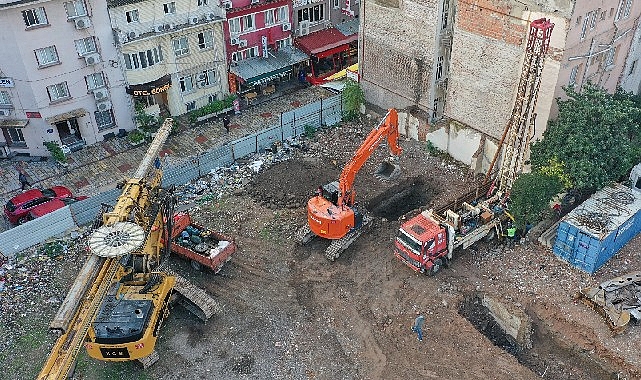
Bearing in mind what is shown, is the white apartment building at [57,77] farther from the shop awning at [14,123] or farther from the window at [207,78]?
the window at [207,78]

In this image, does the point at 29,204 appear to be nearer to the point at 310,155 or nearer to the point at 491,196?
the point at 310,155

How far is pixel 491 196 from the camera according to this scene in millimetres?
30719

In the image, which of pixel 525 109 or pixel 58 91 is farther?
pixel 58 91

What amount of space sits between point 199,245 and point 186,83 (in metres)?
16.4

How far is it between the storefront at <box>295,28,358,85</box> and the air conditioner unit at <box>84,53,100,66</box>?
15.4 m

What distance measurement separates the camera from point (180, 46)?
38.9 m

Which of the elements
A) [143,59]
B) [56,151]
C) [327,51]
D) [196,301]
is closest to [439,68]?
[327,51]

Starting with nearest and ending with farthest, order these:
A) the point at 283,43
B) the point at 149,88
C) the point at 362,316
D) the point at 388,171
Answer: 1. the point at 362,316
2. the point at 388,171
3. the point at 149,88
4. the point at 283,43

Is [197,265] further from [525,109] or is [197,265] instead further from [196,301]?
[525,109]

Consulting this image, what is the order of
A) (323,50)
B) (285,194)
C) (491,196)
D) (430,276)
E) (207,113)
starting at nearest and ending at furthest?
(430,276), (491,196), (285,194), (207,113), (323,50)

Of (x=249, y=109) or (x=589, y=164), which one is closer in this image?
(x=589, y=164)

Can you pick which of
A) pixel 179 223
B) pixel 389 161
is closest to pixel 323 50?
pixel 389 161

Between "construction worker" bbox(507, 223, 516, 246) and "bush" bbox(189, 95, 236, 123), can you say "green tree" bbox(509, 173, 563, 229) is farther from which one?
"bush" bbox(189, 95, 236, 123)

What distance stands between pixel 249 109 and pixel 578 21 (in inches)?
886
